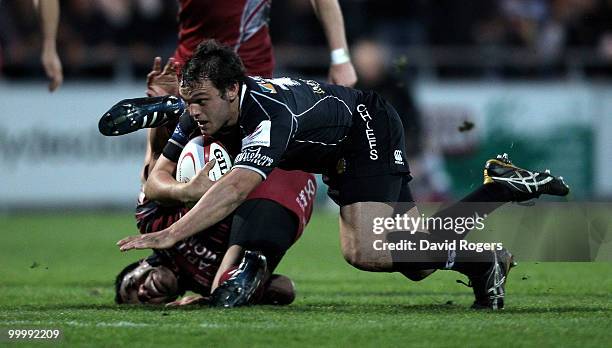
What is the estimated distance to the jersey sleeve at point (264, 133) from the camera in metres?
6.01

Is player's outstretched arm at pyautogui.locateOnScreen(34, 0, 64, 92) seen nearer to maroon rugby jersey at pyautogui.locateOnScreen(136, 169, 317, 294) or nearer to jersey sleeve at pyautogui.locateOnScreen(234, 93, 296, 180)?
maroon rugby jersey at pyautogui.locateOnScreen(136, 169, 317, 294)

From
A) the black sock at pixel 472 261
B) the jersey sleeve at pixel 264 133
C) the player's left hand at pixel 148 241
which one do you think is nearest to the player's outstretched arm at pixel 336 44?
the jersey sleeve at pixel 264 133

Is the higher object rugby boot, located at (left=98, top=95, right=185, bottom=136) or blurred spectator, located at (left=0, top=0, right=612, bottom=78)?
blurred spectator, located at (left=0, top=0, right=612, bottom=78)

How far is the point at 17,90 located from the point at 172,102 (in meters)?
8.26

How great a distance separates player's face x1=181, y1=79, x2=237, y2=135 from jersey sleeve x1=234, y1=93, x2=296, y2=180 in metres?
0.10

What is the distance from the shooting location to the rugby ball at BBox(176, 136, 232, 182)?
6.71m

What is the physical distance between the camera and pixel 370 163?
22.6 feet

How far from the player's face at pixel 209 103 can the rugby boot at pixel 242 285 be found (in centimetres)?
80

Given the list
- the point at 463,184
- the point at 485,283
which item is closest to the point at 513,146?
the point at 463,184

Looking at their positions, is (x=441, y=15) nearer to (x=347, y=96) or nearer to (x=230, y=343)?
(x=347, y=96)

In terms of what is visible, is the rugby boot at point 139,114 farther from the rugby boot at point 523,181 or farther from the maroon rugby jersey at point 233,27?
the rugby boot at point 523,181

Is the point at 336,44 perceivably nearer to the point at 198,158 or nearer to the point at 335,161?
the point at 335,161

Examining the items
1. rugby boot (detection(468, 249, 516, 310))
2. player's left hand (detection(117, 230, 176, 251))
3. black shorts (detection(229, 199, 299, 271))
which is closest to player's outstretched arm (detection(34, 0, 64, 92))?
black shorts (detection(229, 199, 299, 271))

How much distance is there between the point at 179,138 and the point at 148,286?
867 mm
